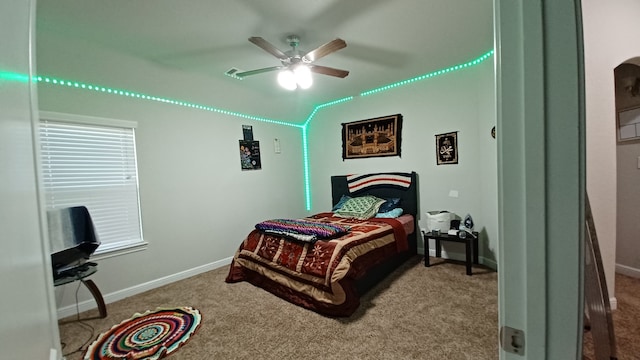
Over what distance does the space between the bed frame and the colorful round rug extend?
5.11ft

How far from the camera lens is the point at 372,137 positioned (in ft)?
12.9

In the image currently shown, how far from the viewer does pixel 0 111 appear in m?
0.39

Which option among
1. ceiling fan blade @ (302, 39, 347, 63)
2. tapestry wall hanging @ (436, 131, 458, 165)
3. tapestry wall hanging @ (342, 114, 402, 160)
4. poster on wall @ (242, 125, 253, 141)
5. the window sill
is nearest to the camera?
ceiling fan blade @ (302, 39, 347, 63)

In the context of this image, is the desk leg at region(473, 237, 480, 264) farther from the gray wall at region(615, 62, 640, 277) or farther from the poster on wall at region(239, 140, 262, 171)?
the poster on wall at region(239, 140, 262, 171)

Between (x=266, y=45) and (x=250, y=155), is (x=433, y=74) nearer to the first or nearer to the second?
(x=266, y=45)

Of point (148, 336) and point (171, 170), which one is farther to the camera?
point (171, 170)

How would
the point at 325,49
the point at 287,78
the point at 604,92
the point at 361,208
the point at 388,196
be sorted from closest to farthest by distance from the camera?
the point at 604,92, the point at 325,49, the point at 287,78, the point at 361,208, the point at 388,196

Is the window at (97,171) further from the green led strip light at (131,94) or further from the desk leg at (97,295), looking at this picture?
the desk leg at (97,295)

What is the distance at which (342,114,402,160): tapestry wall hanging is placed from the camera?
3723 millimetres

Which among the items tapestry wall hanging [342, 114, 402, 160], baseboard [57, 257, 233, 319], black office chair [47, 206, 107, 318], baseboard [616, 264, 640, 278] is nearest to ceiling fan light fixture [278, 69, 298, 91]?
tapestry wall hanging [342, 114, 402, 160]

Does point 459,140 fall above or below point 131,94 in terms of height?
below

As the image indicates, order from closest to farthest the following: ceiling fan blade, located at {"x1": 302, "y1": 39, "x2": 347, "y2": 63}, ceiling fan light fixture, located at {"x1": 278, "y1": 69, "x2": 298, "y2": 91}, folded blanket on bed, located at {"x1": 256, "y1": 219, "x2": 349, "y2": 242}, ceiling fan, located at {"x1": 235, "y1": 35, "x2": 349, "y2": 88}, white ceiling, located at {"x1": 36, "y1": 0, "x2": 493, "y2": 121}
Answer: white ceiling, located at {"x1": 36, "y1": 0, "x2": 493, "y2": 121}, ceiling fan blade, located at {"x1": 302, "y1": 39, "x2": 347, "y2": 63}, ceiling fan, located at {"x1": 235, "y1": 35, "x2": 349, "y2": 88}, ceiling fan light fixture, located at {"x1": 278, "y1": 69, "x2": 298, "y2": 91}, folded blanket on bed, located at {"x1": 256, "y1": 219, "x2": 349, "y2": 242}

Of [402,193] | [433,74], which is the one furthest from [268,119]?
[433,74]

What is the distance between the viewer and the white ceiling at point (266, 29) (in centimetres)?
186
